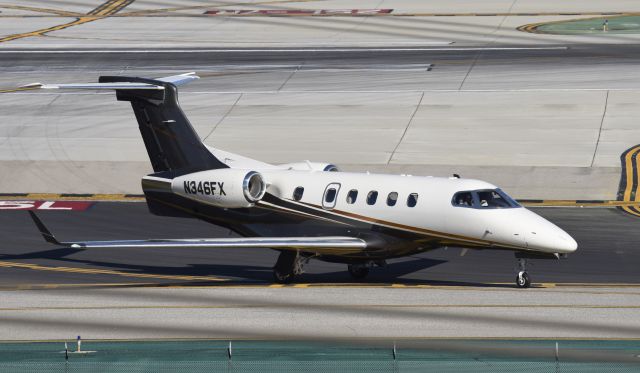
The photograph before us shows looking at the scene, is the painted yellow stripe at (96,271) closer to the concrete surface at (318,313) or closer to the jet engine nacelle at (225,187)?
the concrete surface at (318,313)

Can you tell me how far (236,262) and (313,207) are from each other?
164 inches

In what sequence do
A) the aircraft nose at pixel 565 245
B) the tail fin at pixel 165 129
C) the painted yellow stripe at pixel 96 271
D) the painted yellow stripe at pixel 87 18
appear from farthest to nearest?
1. the painted yellow stripe at pixel 87 18
2. the tail fin at pixel 165 129
3. the painted yellow stripe at pixel 96 271
4. the aircraft nose at pixel 565 245

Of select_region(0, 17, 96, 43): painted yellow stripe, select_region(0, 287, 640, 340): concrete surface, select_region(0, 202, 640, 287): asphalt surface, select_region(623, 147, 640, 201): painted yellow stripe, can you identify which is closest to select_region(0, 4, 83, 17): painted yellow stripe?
select_region(0, 17, 96, 43): painted yellow stripe

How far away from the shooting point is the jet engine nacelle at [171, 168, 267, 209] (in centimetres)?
3469

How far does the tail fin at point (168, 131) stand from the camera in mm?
36250

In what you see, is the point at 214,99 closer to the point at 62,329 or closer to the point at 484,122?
the point at 484,122

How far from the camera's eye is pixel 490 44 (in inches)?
2665

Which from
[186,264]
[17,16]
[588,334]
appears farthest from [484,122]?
[17,16]

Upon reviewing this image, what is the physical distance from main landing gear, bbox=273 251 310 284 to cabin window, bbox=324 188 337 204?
151 centimetres

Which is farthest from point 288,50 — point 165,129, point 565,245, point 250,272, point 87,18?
point 565,245

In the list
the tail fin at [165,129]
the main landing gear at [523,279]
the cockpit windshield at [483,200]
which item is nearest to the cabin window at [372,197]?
the cockpit windshield at [483,200]

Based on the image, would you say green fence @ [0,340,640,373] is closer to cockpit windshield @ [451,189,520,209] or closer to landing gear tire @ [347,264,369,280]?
cockpit windshield @ [451,189,520,209]

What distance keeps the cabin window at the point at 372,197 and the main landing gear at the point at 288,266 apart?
2.18 m

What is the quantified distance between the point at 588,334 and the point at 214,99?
33.0m
